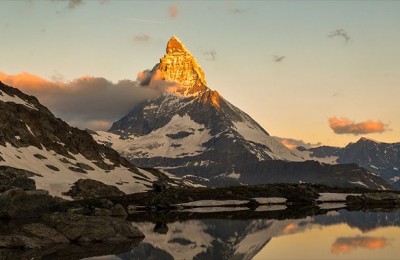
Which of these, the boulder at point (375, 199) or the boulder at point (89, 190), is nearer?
the boulder at point (89, 190)

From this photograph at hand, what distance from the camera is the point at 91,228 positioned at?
223ft

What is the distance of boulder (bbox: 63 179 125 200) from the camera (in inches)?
6353

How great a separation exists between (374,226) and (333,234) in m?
15.3

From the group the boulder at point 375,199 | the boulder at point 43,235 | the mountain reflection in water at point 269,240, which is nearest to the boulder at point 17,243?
the boulder at point 43,235

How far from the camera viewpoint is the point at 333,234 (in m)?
74.4

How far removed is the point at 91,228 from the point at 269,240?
2131cm

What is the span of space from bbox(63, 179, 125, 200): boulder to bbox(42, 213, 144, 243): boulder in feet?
288

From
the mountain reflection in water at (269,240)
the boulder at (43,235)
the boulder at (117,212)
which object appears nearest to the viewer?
the mountain reflection in water at (269,240)

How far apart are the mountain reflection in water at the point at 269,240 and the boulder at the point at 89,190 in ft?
235

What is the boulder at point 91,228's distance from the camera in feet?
220

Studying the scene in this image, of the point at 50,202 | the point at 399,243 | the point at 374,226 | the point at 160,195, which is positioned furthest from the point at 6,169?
the point at 399,243

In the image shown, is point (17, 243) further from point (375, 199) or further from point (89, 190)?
point (375, 199)

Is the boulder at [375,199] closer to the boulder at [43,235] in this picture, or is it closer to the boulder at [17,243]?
the boulder at [43,235]

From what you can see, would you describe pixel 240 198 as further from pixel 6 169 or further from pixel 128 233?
pixel 128 233
